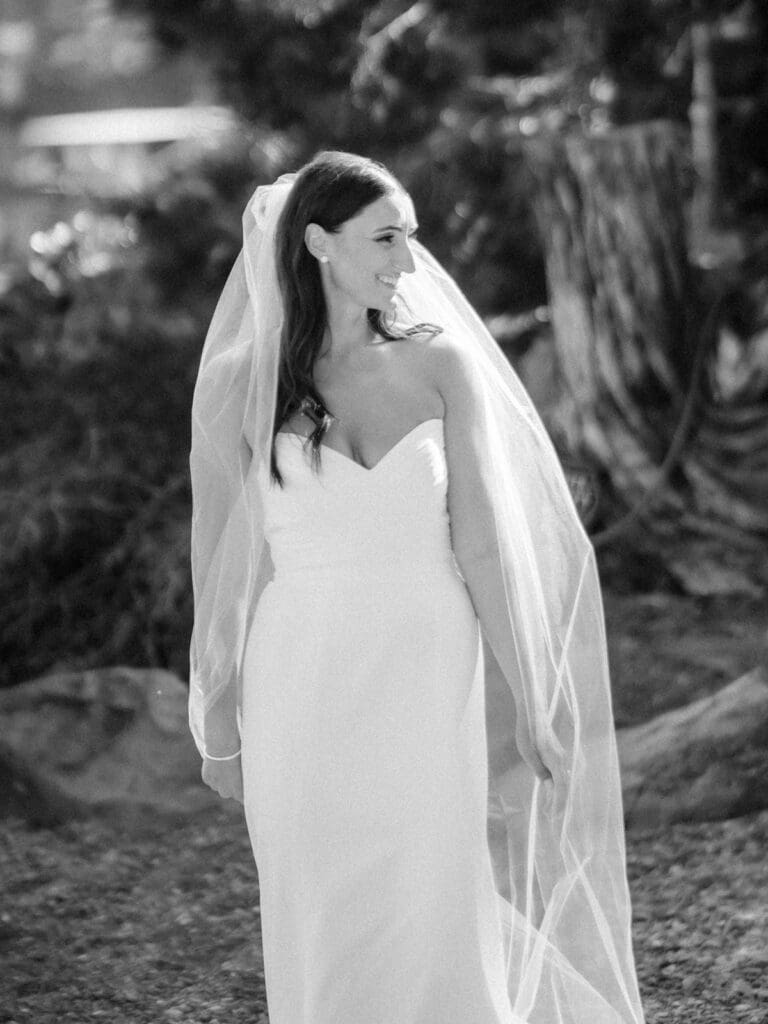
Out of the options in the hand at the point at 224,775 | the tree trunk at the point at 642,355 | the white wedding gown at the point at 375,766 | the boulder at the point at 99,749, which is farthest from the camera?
the tree trunk at the point at 642,355

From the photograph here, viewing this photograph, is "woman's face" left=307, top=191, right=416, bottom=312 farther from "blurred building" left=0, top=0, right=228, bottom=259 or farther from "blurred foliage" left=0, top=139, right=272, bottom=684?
"blurred building" left=0, top=0, right=228, bottom=259

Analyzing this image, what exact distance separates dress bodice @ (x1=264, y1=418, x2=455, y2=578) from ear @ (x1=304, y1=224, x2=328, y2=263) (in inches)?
12.8

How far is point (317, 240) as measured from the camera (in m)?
2.61

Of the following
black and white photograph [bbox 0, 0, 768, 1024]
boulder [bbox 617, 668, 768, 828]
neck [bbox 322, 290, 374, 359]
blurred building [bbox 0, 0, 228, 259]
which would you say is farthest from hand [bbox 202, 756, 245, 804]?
blurred building [bbox 0, 0, 228, 259]

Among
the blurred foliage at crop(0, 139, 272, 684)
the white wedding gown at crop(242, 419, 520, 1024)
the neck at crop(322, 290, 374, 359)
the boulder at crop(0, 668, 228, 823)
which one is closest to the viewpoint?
the white wedding gown at crop(242, 419, 520, 1024)

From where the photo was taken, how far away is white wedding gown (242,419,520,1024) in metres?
2.55

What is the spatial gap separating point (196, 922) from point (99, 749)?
1247 mm

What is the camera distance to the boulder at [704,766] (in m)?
4.54

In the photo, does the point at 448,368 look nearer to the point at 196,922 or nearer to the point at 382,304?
the point at 382,304

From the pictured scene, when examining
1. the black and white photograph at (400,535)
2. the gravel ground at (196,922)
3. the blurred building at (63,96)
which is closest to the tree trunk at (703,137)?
the black and white photograph at (400,535)

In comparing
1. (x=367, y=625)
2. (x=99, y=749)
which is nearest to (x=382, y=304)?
(x=367, y=625)

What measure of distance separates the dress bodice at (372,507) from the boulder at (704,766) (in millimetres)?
2232

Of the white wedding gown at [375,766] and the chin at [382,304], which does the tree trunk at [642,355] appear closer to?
the chin at [382,304]

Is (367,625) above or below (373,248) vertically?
below
